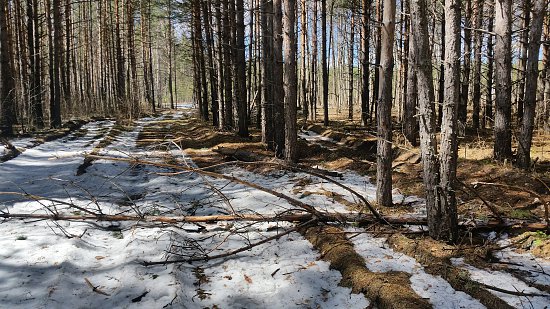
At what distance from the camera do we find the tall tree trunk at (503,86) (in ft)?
25.2

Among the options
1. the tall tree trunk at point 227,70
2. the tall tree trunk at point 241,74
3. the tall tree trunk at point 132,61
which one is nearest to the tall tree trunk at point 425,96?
the tall tree trunk at point 241,74

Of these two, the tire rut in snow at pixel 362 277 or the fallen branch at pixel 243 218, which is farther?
the fallen branch at pixel 243 218

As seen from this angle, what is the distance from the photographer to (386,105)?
5465 millimetres

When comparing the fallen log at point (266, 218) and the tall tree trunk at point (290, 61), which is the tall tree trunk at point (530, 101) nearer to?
A: the fallen log at point (266, 218)

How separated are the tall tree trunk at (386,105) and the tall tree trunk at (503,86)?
3787 millimetres

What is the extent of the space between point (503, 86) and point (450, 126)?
518cm

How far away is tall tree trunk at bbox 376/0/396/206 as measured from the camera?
17.4ft

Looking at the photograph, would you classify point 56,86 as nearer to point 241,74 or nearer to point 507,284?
point 241,74

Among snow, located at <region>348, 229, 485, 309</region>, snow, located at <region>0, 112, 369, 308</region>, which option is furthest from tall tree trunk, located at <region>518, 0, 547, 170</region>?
snow, located at <region>0, 112, 369, 308</region>

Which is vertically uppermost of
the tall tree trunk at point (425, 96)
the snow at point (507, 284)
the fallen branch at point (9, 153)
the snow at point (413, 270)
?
the tall tree trunk at point (425, 96)

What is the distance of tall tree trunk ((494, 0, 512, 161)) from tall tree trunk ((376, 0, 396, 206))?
149 inches

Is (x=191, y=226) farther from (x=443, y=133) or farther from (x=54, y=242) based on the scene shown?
(x=443, y=133)

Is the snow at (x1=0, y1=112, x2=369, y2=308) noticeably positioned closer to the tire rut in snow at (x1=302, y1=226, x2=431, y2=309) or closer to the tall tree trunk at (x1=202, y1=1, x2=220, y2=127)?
the tire rut in snow at (x1=302, y1=226, x2=431, y2=309)

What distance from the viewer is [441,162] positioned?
155 inches
